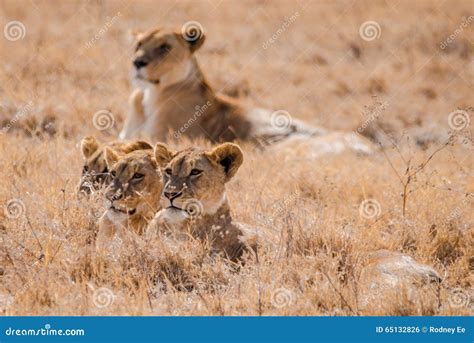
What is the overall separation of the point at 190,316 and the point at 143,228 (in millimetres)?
1136

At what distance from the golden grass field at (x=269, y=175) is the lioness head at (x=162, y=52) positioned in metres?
0.98

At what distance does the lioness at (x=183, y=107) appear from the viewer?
10.0 meters

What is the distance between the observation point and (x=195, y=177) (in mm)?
5551

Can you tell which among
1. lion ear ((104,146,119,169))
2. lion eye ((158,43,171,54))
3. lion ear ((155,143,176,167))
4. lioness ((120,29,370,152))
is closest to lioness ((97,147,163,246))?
lion ear ((104,146,119,169))

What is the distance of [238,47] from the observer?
643 inches

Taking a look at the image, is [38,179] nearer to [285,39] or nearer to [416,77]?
[416,77]

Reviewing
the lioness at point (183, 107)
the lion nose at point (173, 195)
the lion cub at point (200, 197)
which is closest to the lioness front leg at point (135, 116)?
the lioness at point (183, 107)

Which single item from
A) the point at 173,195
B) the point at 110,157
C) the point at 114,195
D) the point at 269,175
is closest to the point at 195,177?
the point at 173,195

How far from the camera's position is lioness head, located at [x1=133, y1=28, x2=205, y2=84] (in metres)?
9.96

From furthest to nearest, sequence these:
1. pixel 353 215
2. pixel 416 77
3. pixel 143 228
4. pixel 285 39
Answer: pixel 285 39 < pixel 416 77 < pixel 353 215 < pixel 143 228

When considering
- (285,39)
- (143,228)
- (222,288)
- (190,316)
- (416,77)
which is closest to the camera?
(190,316)

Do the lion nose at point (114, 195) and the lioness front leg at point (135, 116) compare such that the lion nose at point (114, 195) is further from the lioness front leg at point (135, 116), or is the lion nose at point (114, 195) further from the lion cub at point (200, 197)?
the lioness front leg at point (135, 116)

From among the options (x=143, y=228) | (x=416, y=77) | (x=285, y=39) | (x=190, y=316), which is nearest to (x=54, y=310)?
(x=190, y=316)

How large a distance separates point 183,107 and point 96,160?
4.20 metres
